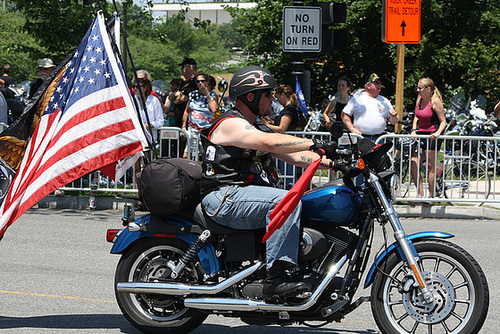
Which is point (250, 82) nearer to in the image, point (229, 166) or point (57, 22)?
point (229, 166)

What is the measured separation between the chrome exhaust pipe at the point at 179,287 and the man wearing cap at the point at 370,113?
6909 millimetres

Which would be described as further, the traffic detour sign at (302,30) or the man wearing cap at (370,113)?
the traffic detour sign at (302,30)

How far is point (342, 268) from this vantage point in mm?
4820

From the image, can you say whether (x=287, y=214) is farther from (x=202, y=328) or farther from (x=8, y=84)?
(x=8, y=84)

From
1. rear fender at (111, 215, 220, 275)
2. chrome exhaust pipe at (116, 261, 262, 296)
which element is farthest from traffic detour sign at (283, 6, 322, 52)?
chrome exhaust pipe at (116, 261, 262, 296)

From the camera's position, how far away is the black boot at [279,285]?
4695 millimetres

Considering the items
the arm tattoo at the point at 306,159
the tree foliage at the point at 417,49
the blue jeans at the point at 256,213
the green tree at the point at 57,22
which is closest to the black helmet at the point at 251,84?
the arm tattoo at the point at 306,159

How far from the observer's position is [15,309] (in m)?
5.91

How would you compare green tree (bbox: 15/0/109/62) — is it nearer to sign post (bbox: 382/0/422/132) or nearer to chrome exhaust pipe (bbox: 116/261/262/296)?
sign post (bbox: 382/0/422/132)

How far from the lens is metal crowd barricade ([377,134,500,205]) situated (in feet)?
36.6

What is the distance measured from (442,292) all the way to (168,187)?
1763 millimetres

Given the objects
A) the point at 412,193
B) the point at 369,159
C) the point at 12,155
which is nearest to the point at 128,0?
the point at 412,193

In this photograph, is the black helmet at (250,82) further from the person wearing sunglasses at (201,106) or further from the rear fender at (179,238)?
the person wearing sunglasses at (201,106)

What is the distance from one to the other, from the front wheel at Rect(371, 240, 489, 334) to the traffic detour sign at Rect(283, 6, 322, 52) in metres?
7.71
